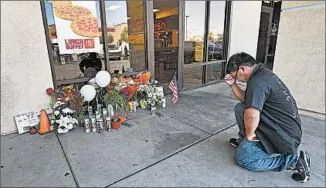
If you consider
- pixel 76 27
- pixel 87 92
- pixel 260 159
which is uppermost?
pixel 76 27

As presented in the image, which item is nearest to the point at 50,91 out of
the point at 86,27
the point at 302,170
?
the point at 86,27

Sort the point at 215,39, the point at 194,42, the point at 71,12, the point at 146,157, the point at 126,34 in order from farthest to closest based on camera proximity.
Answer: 1. the point at 126,34
2. the point at 215,39
3. the point at 194,42
4. the point at 71,12
5. the point at 146,157

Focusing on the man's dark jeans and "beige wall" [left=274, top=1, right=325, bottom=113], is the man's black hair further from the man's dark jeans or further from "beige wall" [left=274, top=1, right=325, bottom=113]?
"beige wall" [left=274, top=1, right=325, bottom=113]

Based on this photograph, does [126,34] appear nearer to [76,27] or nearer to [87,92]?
[76,27]

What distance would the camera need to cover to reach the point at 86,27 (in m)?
3.93

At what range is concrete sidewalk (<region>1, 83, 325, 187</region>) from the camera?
178 centimetres

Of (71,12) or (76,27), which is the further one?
(71,12)

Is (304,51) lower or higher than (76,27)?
lower

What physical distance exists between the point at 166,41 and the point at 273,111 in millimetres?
4157

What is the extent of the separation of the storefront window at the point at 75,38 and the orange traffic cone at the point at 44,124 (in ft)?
2.56

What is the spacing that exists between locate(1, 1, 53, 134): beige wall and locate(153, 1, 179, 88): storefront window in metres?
2.55

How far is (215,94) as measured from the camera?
4668mm

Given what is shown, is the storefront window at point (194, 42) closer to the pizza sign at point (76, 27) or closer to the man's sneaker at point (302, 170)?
the pizza sign at point (76, 27)

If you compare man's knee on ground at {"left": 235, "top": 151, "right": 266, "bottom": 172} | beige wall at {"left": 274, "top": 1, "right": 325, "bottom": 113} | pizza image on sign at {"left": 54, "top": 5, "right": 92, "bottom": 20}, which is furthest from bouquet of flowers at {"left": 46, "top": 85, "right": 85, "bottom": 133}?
beige wall at {"left": 274, "top": 1, "right": 325, "bottom": 113}
